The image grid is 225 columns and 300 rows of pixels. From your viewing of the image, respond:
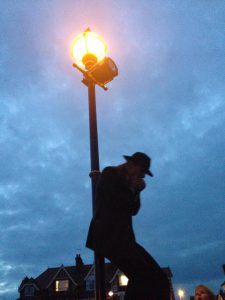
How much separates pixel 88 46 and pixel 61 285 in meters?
46.8

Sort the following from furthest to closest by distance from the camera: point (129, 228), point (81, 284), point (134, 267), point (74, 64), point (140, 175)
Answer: point (81, 284) → point (74, 64) → point (140, 175) → point (129, 228) → point (134, 267)

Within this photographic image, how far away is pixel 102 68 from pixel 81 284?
4532cm

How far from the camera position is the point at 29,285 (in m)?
47.1

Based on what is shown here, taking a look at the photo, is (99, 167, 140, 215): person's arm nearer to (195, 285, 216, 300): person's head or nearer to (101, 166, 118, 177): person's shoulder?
(101, 166, 118, 177): person's shoulder

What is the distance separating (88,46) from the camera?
16.2ft

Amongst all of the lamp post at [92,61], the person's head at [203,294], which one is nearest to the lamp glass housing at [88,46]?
the lamp post at [92,61]

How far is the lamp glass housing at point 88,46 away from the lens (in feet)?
16.2

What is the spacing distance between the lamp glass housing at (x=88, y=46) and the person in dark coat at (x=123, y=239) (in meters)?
2.40

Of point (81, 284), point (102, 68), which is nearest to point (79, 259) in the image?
point (81, 284)

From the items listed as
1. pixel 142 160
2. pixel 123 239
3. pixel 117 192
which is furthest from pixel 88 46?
pixel 123 239

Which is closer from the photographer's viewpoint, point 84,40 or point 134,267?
point 134,267

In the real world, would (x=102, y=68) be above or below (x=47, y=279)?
below

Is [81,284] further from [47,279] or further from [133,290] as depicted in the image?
[133,290]

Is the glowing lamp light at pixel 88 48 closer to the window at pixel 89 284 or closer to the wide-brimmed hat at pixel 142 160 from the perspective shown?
the wide-brimmed hat at pixel 142 160
